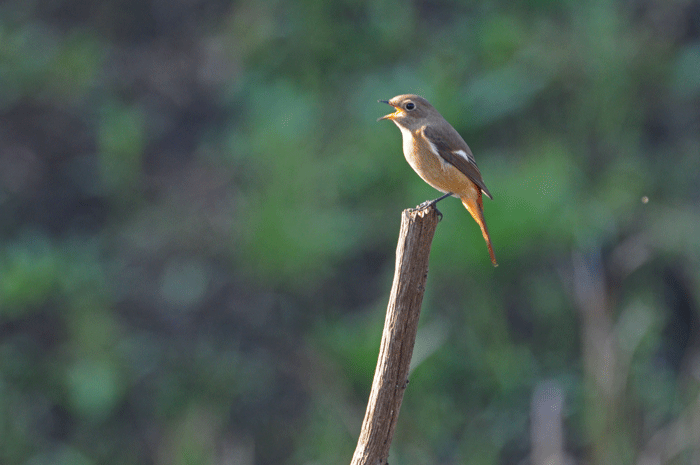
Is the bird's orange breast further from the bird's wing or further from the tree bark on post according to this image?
Answer: the tree bark on post

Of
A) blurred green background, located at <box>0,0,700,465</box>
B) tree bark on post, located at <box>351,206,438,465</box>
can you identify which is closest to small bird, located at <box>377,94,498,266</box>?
tree bark on post, located at <box>351,206,438,465</box>

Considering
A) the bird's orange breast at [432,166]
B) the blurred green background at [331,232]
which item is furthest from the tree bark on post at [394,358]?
the blurred green background at [331,232]

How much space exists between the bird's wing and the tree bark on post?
68 centimetres

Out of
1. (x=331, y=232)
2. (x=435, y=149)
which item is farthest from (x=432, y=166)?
(x=331, y=232)

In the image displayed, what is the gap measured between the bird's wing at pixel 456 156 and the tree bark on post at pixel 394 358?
0.68 meters

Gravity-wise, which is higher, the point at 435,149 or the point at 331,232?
the point at 435,149

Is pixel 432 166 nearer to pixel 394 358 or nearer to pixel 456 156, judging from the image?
pixel 456 156

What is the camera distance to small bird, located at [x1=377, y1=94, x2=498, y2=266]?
2.60 metres

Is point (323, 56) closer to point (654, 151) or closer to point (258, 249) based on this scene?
point (258, 249)

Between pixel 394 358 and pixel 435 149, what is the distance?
933mm

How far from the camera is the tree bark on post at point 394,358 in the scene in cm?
191

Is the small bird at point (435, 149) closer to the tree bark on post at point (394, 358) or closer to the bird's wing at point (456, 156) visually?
the bird's wing at point (456, 156)

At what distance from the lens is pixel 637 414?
4066mm

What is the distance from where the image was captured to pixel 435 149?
103 inches
